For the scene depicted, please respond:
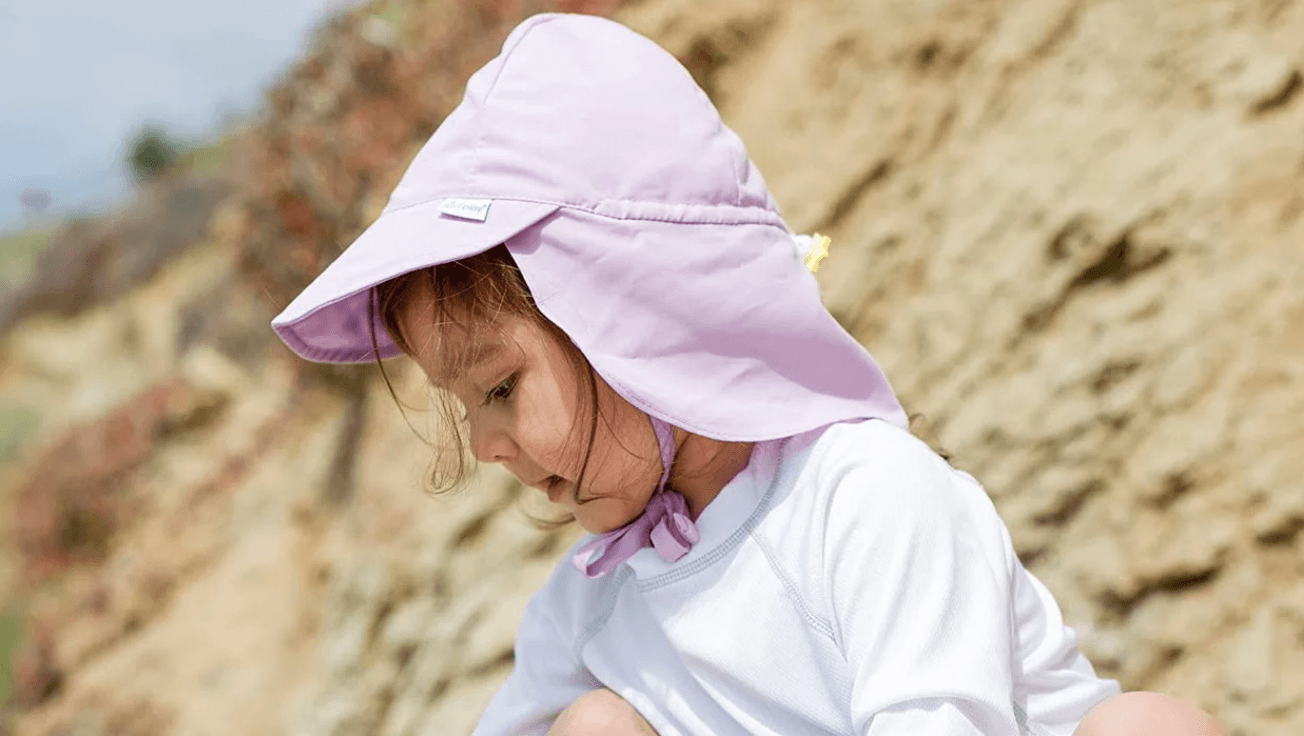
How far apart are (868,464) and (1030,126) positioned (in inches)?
67.8

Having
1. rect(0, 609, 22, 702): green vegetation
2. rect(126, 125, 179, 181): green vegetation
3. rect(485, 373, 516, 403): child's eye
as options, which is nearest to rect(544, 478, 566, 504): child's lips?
rect(485, 373, 516, 403): child's eye

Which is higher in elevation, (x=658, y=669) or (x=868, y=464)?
(x=868, y=464)

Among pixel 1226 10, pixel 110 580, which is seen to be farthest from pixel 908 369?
pixel 110 580

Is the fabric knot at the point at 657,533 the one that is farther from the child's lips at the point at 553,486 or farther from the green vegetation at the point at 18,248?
the green vegetation at the point at 18,248

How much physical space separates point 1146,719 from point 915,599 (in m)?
0.31

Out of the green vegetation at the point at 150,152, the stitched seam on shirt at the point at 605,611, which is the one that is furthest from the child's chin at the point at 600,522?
the green vegetation at the point at 150,152

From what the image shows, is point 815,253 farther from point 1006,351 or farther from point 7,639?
point 7,639

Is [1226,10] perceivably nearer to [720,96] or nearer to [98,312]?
[720,96]

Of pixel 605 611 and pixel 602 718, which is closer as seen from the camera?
pixel 602 718

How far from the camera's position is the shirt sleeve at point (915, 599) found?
1.13 meters

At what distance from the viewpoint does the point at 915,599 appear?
1173mm

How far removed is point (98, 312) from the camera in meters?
12.2

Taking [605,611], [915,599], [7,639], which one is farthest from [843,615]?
[7,639]

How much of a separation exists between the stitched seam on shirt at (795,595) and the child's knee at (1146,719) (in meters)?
0.31
